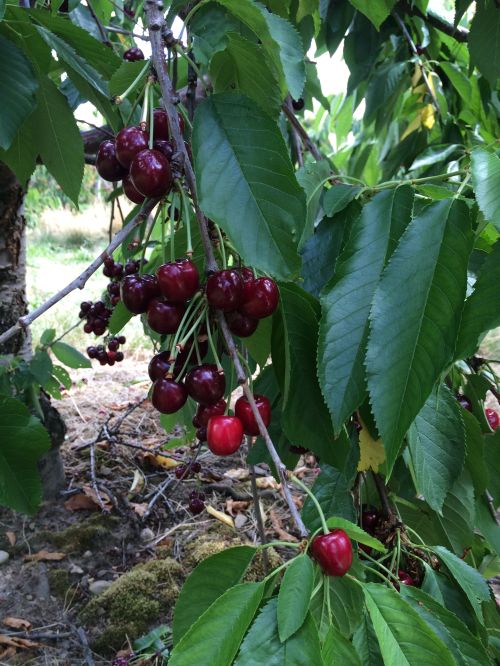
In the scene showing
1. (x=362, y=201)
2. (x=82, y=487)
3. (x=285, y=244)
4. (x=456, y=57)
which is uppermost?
(x=456, y=57)

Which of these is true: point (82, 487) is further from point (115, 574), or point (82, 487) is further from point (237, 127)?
point (237, 127)

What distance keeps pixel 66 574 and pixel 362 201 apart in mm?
1547

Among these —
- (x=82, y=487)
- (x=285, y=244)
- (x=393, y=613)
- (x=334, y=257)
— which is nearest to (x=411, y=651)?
(x=393, y=613)

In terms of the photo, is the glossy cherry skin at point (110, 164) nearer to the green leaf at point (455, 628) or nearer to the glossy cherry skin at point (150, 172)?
the glossy cherry skin at point (150, 172)

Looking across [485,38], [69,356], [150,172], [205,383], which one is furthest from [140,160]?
[69,356]

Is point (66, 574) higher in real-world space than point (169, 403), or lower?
lower

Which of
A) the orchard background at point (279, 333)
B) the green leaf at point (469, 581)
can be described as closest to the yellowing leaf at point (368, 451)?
the orchard background at point (279, 333)

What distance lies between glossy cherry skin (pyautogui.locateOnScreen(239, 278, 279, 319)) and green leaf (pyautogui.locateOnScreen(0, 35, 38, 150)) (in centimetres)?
40

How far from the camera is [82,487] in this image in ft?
7.33

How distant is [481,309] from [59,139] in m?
0.71

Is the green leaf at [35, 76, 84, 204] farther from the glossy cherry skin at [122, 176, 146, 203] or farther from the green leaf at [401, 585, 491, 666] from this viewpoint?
the green leaf at [401, 585, 491, 666]

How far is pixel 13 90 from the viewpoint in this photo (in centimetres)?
77

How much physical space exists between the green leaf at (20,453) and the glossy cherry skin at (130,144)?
Result: 1.42ft

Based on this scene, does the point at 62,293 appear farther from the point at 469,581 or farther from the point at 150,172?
the point at 469,581
